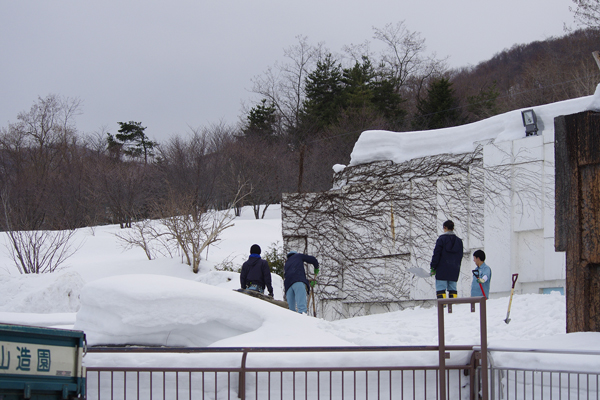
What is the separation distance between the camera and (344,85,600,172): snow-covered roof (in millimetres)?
10727

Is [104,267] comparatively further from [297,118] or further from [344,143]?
[297,118]

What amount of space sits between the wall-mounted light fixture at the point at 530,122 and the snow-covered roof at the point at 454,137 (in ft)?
0.35

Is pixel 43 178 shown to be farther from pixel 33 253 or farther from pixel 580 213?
pixel 580 213

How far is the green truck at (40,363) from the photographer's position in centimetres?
380

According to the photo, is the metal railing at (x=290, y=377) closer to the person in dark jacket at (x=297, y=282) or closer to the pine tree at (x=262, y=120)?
the person in dark jacket at (x=297, y=282)

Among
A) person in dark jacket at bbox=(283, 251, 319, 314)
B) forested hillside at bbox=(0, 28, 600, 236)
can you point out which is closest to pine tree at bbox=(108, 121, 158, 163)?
forested hillside at bbox=(0, 28, 600, 236)

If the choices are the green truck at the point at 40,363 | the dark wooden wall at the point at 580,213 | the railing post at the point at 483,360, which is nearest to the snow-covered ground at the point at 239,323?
the railing post at the point at 483,360

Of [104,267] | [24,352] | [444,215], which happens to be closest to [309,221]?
[444,215]

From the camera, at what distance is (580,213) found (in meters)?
5.41

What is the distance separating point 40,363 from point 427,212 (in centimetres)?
926

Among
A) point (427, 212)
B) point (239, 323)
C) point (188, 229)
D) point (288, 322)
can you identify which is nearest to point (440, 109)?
point (188, 229)

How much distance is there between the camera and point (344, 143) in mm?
36812

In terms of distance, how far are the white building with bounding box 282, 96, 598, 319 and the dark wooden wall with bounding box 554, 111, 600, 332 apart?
4.80 m

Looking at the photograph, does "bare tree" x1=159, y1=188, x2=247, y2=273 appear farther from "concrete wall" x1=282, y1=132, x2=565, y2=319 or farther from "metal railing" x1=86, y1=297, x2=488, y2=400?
"metal railing" x1=86, y1=297, x2=488, y2=400
